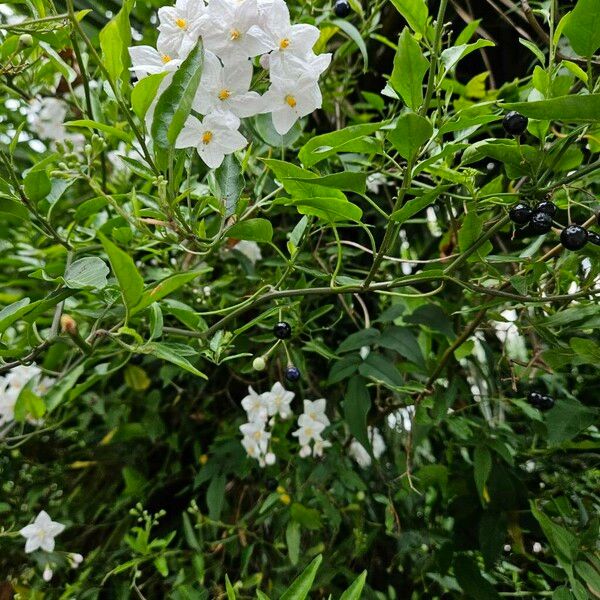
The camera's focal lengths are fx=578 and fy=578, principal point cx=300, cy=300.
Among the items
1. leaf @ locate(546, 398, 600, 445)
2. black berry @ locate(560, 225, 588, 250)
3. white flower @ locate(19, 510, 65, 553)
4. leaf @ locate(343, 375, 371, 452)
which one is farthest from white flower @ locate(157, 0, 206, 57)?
white flower @ locate(19, 510, 65, 553)

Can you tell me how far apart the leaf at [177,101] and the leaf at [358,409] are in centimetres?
46

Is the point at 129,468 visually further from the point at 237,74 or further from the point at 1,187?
the point at 237,74

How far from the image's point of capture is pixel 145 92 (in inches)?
18.6

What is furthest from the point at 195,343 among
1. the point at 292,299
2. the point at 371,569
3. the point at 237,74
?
the point at 371,569

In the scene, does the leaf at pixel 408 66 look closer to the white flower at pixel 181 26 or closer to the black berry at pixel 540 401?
the white flower at pixel 181 26

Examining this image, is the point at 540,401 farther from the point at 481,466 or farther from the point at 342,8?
the point at 342,8

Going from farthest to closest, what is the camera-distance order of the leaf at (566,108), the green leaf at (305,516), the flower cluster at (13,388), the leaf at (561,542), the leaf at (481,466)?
the flower cluster at (13,388)
the green leaf at (305,516)
the leaf at (481,466)
the leaf at (561,542)
the leaf at (566,108)

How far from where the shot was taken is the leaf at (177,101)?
1.47 feet

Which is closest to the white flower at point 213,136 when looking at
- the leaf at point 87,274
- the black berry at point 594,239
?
the leaf at point 87,274

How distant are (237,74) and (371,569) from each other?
0.86 metres

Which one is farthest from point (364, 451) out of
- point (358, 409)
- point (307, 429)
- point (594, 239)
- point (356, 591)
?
point (594, 239)

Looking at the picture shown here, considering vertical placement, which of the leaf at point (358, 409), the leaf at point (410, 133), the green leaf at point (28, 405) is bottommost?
the leaf at point (358, 409)

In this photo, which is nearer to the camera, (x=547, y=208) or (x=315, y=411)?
(x=547, y=208)

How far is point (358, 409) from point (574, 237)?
0.37 m
